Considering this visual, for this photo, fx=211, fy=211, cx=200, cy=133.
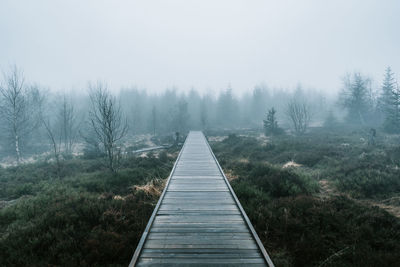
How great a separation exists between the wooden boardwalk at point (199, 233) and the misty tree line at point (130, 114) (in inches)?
241

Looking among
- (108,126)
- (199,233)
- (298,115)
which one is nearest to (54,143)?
(108,126)

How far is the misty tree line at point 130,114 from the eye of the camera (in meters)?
18.7

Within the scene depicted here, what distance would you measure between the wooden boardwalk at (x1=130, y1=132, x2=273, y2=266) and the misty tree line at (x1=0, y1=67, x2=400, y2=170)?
6114mm

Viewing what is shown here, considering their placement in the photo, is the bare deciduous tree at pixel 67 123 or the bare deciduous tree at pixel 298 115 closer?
the bare deciduous tree at pixel 67 123

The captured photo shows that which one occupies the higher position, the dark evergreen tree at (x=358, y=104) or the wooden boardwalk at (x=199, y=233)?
the dark evergreen tree at (x=358, y=104)

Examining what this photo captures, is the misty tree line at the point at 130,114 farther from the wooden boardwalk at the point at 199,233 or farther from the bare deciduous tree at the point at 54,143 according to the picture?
the wooden boardwalk at the point at 199,233

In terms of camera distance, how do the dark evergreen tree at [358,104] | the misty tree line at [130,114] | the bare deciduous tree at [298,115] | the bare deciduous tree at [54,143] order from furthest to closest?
1. the dark evergreen tree at [358,104]
2. the bare deciduous tree at [298,115]
3. the misty tree line at [130,114]
4. the bare deciduous tree at [54,143]

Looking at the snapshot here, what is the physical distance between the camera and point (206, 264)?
3457 millimetres

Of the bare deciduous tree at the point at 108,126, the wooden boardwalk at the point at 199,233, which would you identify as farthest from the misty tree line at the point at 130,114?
the wooden boardwalk at the point at 199,233

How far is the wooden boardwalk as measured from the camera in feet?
11.8

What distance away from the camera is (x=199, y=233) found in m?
4.43

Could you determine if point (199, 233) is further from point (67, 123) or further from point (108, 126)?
point (67, 123)

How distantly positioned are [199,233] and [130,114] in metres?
53.2

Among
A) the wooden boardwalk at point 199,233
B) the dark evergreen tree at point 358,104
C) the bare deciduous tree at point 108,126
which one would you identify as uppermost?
the dark evergreen tree at point 358,104
